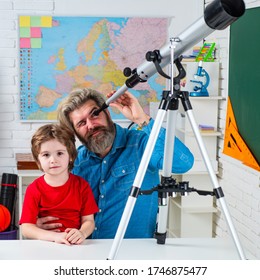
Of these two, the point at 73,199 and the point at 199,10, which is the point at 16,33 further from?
the point at 73,199

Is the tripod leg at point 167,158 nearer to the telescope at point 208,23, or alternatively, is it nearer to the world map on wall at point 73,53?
the telescope at point 208,23

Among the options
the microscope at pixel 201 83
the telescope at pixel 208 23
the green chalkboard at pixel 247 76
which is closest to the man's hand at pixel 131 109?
the telescope at pixel 208 23

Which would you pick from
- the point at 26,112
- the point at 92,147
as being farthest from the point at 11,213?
the point at 92,147

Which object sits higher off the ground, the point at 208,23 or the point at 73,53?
the point at 73,53

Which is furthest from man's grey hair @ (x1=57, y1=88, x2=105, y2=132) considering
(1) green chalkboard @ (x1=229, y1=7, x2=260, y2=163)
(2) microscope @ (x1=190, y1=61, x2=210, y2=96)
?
(2) microscope @ (x1=190, y1=61, x2=210, y2=96)

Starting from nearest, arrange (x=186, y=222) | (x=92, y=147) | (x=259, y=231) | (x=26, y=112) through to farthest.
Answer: (x=92, y=147), (x=259, y=231), (x=186, y=222), (x=26, y=112)

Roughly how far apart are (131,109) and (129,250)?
0.69m

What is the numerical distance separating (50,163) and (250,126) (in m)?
1.80

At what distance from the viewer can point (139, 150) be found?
239cm

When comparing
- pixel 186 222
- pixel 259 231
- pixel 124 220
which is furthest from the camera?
pixel 186 222

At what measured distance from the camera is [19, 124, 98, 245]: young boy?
2.09 metres

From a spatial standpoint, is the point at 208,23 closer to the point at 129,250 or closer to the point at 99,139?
the point at 129,250

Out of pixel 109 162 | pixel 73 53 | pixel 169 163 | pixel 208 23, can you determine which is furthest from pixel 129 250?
pixel 73 53

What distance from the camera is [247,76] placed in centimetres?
360
